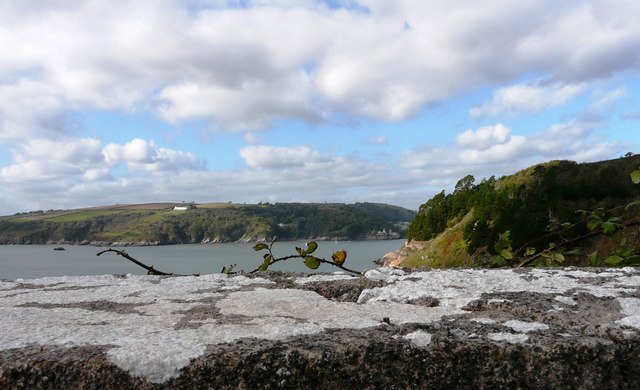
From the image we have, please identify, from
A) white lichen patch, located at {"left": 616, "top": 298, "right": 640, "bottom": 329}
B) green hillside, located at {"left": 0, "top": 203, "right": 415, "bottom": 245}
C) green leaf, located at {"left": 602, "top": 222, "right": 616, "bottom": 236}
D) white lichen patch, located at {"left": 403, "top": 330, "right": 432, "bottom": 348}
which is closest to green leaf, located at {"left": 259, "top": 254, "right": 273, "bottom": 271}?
white lichen patch, located at {"left": 403, "top": 330, "right": 432, "bottom": 348}

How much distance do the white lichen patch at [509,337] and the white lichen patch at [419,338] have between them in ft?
0.49

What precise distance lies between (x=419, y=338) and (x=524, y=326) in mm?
315

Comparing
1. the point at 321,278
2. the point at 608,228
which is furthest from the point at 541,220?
the point at 321,278

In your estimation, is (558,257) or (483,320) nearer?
(483,320)

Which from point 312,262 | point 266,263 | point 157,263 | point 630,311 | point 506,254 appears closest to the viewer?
point 630,311

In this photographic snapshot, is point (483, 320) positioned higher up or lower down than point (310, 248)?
lower down

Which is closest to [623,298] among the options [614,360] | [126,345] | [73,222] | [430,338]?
[614,360]

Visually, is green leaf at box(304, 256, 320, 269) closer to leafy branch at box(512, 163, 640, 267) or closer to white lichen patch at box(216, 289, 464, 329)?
white lichen patch at box(216, 289, 464, 329)

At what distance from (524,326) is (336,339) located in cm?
49

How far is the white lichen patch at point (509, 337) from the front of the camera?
3.57 feet

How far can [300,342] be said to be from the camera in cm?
109

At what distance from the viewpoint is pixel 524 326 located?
1208 mm

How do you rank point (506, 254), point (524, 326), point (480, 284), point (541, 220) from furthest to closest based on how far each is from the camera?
point (541, 220) < point (506, 254) < point (480, 284) < point (524, 326)

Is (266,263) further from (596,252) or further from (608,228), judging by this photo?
(608,228)
